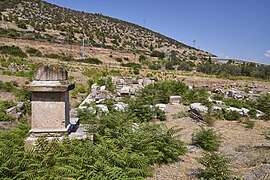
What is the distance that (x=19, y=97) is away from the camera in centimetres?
1039

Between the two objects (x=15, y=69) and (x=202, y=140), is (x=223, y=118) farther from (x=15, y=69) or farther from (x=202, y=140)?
(x=15, y=69)

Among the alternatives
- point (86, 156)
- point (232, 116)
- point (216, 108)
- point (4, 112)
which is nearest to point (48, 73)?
point (86, 156)

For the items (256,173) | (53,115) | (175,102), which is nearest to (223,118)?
(175,102)

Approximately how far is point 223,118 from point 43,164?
8.41 metres

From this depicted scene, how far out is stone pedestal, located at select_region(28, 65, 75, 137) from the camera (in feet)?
15.0

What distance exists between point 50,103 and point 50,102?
0.8 inches

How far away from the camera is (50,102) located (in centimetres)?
466

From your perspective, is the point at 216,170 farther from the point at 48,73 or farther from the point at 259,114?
the point at 259,114

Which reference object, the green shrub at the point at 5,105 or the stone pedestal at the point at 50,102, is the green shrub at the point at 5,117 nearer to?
the green shrub at the point at 5,105

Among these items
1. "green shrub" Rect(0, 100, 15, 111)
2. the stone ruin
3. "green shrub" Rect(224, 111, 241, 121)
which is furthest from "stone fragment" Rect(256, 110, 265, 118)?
"green shrub" Rect(0, 100, 15, 111)

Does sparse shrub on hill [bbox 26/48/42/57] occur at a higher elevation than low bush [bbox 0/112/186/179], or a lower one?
higher

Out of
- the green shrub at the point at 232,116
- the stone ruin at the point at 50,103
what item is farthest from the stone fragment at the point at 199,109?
the stone ruin at the point at 50,103

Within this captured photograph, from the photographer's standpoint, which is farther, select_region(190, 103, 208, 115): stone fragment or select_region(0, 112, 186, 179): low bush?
select_region(190, 103, 208, 115): stone fragment

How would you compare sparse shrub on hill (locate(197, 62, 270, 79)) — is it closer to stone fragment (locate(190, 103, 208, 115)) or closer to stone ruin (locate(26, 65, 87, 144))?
stone fragment (locate(190, 103, 208, 115))
